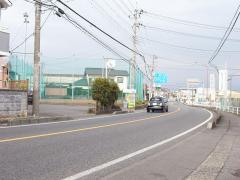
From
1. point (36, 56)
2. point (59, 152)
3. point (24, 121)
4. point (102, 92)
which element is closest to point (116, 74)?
point (102, 92)

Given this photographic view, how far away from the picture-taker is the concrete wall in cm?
2477

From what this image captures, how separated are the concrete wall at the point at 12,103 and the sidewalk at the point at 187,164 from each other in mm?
12756

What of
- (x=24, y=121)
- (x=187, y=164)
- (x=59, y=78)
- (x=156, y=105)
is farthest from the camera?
(x=59, y=78)

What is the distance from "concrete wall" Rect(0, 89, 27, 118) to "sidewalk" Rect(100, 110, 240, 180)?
12.8 meters

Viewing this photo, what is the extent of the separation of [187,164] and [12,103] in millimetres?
16965

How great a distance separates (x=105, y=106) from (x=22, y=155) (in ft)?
93.4

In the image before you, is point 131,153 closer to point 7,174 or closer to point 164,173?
point 164,173

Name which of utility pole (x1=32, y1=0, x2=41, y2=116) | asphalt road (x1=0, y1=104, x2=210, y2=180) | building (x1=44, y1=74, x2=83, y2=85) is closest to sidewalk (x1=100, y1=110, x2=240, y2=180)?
asphalt road (x1=0, y1=104, x2=210, y2=180)

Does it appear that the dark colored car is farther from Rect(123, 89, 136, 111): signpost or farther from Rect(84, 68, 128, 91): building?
Rect(84, 68, 128, 91): building

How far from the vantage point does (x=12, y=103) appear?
84.0 feet

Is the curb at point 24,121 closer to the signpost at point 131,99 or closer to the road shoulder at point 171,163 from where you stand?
the road shoulder at point 171,163

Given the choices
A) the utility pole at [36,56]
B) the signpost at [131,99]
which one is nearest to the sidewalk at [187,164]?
the utility pole at [36,56]

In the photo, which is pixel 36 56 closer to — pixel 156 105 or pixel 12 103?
pixel 12 103

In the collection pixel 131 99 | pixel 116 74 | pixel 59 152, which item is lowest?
pixel 59 152
